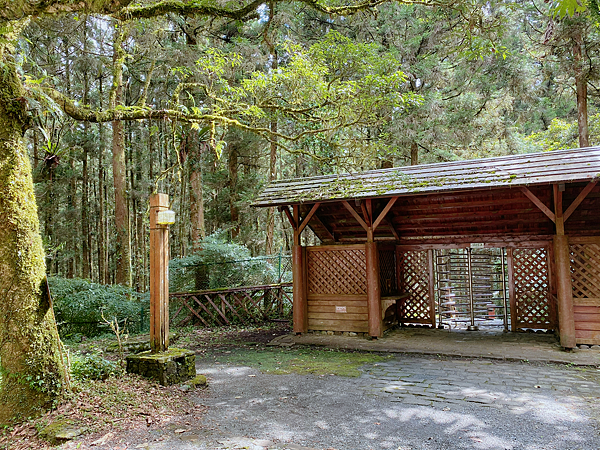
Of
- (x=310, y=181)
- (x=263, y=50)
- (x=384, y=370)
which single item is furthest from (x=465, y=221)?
(x=263, y=50)

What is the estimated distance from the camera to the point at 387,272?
9.91 m

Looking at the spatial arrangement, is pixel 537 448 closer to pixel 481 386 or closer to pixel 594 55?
pixel 481 386

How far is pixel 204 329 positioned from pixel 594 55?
42.6 feet

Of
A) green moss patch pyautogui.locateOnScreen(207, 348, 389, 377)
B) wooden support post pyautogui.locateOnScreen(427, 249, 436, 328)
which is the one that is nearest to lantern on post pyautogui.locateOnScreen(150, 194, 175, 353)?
green moss patch pyautogui.locateOnScreen(207, 348, 389, 377)

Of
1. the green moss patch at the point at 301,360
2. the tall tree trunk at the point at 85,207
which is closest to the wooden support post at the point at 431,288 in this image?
the green moss patch at the point at 301,360

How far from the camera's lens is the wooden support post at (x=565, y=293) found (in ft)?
23.1

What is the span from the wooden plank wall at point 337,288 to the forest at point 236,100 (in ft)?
7.08

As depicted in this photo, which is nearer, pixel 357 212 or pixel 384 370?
pixel 384 370

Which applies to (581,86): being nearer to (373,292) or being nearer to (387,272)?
(387,272)

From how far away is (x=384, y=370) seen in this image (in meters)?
6.38

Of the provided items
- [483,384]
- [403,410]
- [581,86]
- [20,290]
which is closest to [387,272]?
[483,384]

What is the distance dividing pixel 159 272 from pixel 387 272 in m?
6.14

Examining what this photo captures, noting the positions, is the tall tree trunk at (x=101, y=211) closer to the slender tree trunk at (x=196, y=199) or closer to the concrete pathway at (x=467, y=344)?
the slender tree trunk at (x=196, y=199)

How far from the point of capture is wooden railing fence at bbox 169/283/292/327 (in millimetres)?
11164
